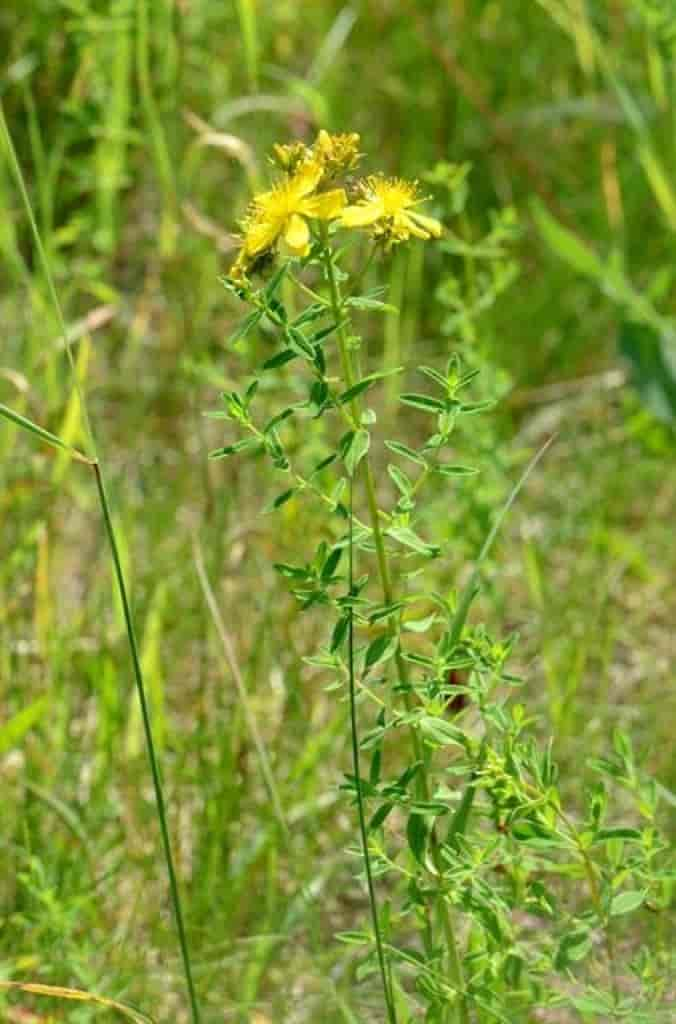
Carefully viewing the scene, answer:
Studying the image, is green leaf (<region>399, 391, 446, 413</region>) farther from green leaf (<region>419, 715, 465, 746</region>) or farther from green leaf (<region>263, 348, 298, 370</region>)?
green leaf (<region>419, 715, 465, 746</region>)

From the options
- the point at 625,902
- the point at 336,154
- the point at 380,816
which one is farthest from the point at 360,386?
the point at 625,902

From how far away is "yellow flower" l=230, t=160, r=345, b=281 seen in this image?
1126 mm

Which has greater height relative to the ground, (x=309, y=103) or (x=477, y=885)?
(x=309, y=103)

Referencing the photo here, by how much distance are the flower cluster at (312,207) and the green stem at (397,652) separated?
27mm

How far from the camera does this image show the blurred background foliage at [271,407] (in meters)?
1.78

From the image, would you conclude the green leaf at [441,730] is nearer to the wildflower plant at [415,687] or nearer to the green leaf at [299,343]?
the wildflower plant at [415,687]

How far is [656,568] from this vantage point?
7.98ft

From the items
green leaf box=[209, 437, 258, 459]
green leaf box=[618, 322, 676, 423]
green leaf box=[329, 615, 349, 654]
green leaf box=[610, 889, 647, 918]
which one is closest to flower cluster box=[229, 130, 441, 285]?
green leaf box=[209, 437, 258, 459]

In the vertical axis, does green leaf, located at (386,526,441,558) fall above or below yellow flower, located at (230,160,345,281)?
below

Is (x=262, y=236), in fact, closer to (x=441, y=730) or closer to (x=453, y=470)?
(x=453, y=470)

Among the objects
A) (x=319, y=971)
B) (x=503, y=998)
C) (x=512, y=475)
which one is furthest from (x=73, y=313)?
(x=503, y=998)

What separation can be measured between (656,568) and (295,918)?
843 mm

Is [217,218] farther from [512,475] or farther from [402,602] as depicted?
[402,602]

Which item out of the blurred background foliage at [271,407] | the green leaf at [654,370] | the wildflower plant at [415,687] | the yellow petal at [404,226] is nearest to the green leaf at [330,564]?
the wildflower plant at [415,687]
